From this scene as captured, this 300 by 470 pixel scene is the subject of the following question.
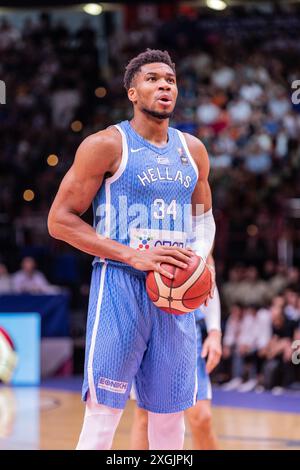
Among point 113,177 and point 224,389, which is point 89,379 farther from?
point 224,389

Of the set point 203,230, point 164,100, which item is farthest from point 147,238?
point 164,100

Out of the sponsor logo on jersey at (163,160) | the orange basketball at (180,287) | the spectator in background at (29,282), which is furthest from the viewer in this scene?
the spectator in background at (29,282)

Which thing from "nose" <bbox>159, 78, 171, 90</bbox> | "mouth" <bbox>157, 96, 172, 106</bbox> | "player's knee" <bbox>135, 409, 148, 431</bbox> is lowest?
"player's knee" <bbox>135, 409, 148, 431</bbox>

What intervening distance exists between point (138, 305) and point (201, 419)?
1743 millimetres

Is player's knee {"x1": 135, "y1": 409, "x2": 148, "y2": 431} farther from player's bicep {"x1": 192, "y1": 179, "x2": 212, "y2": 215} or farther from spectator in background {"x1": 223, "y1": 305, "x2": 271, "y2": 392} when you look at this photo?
spectator in background {"x1": 223, "y1": 305, "x2": 271, "y2": 392}

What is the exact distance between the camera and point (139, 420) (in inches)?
229

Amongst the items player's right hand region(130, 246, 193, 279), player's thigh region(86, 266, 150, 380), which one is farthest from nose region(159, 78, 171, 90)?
player's thigh region(86, 266, 150, 380)

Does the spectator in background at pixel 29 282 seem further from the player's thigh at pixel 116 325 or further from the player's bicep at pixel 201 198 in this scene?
the player's thigh at pixel 116 325

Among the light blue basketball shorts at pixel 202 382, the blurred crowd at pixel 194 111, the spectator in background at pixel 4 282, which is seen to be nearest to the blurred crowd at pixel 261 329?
the blurred crowd at pixel 194 111

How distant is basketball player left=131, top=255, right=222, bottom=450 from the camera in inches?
228

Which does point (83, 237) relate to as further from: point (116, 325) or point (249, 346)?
point (249, 346)

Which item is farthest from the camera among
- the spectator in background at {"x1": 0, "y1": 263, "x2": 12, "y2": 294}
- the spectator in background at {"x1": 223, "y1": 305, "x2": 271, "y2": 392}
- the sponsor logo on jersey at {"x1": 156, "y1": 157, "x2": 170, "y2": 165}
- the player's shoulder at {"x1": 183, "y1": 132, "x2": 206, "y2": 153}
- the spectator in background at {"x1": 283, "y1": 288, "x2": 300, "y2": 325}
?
the spectator in background at {"x1": 0, "y1": 263, "x2": 12, "y2": 294}

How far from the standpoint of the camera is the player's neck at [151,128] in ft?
15.6

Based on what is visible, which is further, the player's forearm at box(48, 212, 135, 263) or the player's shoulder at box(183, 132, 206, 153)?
the player's shoulder at box(183, 132, 206, 153)
